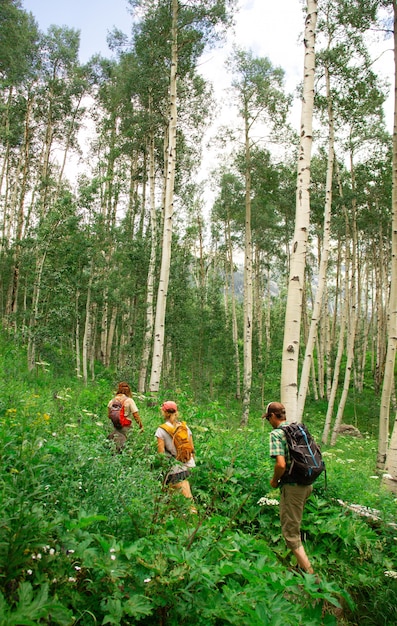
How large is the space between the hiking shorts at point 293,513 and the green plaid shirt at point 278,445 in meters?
0.29

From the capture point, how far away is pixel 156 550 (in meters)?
2.33

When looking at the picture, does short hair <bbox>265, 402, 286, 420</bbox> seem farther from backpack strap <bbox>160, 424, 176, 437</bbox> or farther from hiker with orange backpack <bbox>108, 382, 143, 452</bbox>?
hiker with orange backpack <bbox>108, 382, 143, 452</bbox>

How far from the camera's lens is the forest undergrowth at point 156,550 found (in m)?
1.95

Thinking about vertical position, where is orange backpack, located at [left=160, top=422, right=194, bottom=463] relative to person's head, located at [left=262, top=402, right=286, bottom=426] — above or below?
below

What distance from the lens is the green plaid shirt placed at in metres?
3.61

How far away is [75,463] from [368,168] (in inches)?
739

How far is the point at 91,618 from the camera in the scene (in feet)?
6.63

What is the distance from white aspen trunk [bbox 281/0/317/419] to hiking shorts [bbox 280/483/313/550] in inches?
66.8

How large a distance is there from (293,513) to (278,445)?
69cm

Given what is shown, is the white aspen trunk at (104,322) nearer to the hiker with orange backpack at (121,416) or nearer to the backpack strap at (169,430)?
the hiker with orange backpack at (121,416)

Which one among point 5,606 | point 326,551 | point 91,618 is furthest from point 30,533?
point 326,551

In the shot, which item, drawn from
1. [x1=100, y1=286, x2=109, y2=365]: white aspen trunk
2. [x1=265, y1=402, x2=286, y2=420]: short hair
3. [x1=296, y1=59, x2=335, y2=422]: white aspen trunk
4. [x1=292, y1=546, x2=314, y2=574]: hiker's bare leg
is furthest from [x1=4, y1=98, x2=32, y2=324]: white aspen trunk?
[x1=292, y1=546, x2=314, y2=574]: hiker's bare leg

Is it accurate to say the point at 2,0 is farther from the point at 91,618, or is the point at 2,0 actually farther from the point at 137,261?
the point at 91,618

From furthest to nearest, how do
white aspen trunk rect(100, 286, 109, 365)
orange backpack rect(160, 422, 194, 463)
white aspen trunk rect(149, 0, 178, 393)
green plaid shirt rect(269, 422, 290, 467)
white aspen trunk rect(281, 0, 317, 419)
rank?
white aspen trunk rect(100, 286, 109, 365) < white aspen trunk rect(149, 0, 178, 393) < white aspen trunk rect(281, 0, 317, 419) < orange backpack rect(160, 422, 194, 463) < green plaid shirt rect(269, 422, 290, 467)
